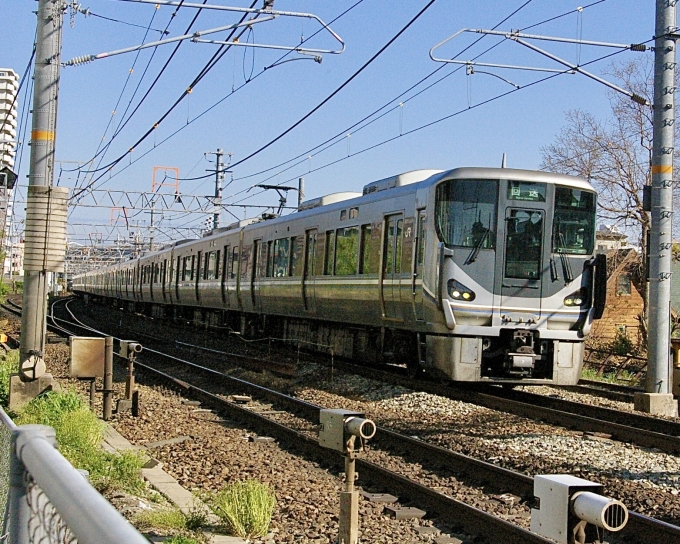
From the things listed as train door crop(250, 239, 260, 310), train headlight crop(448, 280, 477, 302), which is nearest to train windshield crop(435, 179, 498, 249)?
train headlight crop(448, 280, 477, 302)

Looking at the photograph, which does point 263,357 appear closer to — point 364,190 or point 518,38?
point 364,190

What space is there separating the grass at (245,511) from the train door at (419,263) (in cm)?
669

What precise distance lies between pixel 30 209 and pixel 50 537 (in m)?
9.92

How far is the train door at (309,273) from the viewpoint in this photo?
1731 cm

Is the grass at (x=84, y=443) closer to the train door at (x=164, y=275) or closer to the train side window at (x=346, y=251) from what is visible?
the train side window at (x=346, y=251)

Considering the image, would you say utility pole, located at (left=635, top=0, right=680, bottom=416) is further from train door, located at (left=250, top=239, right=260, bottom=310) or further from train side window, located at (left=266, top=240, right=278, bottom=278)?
train door, located at (left=250, top=239, right=260, bottom=310)

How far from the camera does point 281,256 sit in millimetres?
19516

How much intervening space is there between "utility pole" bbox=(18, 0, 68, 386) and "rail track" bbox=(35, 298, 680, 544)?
8.61 feet

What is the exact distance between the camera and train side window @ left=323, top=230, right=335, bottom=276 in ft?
54.1

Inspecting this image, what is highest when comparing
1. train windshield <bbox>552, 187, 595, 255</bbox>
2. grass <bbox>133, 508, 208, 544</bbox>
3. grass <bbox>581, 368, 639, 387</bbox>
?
train windshield <bbox>552, 187, 595, 255</bbox>

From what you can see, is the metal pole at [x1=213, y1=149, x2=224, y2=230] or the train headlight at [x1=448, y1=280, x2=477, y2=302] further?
the metal pole at [x1=213, y1=149, x2=224, y2=230]

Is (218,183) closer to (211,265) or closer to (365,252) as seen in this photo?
(211,265)

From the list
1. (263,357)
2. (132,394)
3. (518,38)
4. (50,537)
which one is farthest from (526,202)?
(50,537)

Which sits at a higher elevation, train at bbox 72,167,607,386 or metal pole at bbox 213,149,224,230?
metal pole at bbox 213,149,224,230
